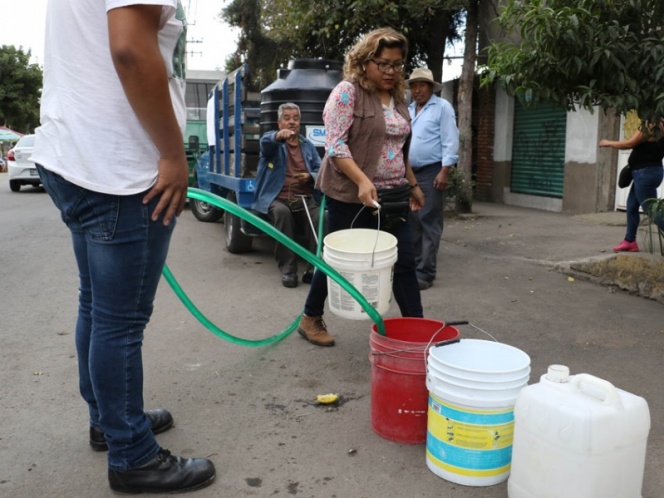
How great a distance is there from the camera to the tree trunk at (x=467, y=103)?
10.4m

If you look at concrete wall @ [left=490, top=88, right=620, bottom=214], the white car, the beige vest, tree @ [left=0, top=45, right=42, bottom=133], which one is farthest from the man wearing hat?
tree @ [left=0, top=45, right=42, bottom=133]

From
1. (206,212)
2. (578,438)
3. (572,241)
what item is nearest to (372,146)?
(578,438)

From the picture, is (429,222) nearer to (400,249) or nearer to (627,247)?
(400,249)

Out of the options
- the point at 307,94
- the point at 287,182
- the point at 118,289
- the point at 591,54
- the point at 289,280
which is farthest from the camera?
the point at 307,94

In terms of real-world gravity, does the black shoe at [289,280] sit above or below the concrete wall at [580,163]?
below

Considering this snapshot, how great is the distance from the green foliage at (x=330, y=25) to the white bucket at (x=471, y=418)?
8677 millimetres

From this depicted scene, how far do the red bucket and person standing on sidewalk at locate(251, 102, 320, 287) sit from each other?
10.2ft

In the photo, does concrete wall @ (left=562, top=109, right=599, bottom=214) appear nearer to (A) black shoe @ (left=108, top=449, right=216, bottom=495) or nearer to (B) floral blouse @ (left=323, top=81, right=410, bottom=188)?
(B) floral blouse @ (left=323, top=81, right=410, bottom=188)

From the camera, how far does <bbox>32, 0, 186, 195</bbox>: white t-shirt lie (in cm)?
208

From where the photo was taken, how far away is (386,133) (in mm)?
3566

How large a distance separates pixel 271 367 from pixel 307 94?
3.93 meters

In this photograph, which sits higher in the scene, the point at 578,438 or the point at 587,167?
the point at 587,167

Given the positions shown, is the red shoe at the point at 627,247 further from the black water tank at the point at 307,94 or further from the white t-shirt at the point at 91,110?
the white t-shirt at the point at 91,110

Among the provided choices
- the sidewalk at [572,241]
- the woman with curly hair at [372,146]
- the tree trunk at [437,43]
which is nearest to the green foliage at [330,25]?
the tree trunk at [437,43]
